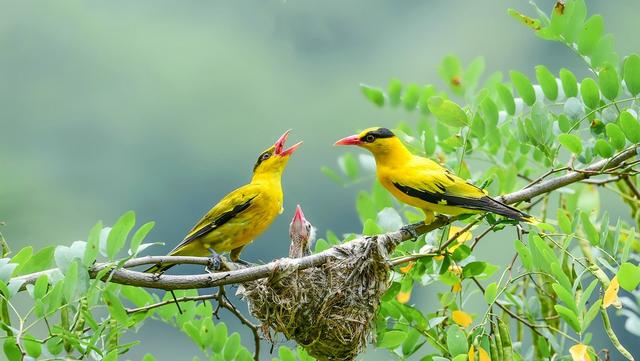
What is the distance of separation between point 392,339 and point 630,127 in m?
1.25

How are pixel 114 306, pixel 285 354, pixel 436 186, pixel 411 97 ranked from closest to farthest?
pixel 114 306 < pixel 285 354 < pixel 436 186 < pixel 411 97

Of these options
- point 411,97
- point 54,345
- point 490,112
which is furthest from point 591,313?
point 411,97

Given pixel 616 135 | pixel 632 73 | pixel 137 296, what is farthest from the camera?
pixel 137 296

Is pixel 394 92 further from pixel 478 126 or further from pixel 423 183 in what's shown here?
pixel 478 126

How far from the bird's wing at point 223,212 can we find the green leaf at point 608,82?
177 centimetres

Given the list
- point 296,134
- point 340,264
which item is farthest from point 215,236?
point 296,134

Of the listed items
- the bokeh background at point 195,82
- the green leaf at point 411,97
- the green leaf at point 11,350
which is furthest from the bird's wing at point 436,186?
the bokeh background at point 195,82

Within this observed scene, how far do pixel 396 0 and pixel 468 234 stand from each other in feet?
96.7

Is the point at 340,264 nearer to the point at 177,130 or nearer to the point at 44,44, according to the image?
the point at 177,130

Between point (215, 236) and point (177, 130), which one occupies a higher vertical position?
point (215, 236)

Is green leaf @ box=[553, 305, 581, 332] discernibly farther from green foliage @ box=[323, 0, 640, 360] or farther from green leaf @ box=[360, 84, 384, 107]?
green leaf @ box=[360, 84, 384, 107]

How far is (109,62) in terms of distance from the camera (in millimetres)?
31562

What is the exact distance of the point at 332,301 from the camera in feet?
13.2

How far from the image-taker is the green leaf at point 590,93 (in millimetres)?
3648
